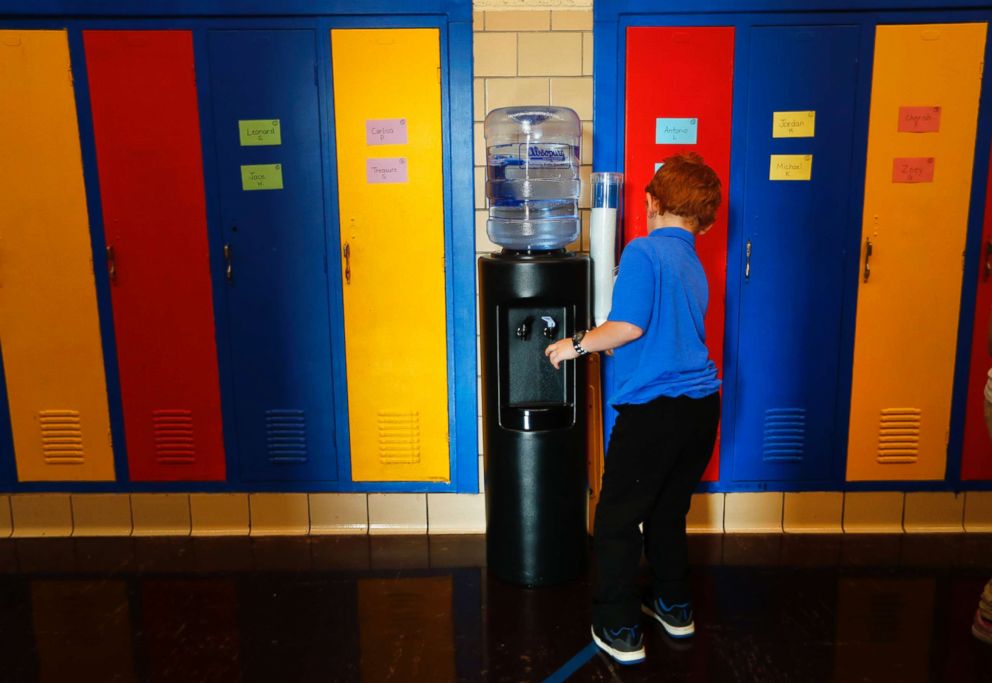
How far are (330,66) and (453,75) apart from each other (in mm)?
463

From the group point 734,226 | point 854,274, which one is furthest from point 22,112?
point 854,274

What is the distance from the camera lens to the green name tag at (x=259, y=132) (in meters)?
2.78

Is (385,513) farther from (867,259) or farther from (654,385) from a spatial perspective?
(867,259)

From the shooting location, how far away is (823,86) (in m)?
2.73

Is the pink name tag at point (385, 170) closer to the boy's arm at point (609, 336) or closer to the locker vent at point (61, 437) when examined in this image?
the boy's arm at point (609, 336)

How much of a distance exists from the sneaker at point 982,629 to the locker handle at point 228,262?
281cm

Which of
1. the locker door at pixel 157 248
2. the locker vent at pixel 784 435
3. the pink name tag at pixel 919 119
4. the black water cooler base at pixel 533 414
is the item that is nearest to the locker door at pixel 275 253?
the locker door at pixel 157 248

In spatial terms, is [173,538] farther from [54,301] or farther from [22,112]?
[22,112]

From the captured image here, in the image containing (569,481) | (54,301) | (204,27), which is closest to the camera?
(569,481)

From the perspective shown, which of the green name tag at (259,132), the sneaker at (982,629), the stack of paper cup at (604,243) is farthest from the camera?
the green name tag at (259,132)

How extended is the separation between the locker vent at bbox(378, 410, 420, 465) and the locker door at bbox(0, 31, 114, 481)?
1124 mm

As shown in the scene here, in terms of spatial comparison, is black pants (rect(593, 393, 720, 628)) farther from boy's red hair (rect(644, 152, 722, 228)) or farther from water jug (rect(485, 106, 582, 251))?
water jug (rect(485, 106, 582, 251))

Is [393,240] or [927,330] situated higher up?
[393,240]

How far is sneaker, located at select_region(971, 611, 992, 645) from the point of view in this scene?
2.21 m
